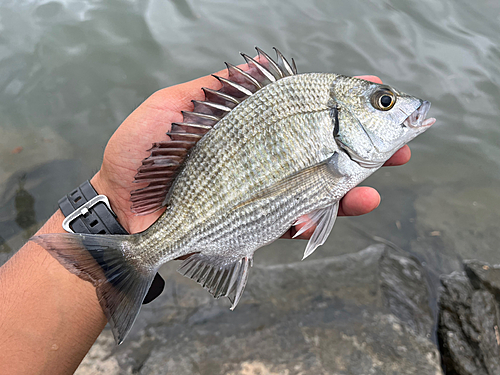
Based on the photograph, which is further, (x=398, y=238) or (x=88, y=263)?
(x=398, y=238)

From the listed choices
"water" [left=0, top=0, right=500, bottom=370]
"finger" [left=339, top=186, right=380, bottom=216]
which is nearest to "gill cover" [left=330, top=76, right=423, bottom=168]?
"finger" [left=339, top=186, right=380, bottom=216]

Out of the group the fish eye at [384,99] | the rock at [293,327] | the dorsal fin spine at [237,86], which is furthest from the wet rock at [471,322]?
the dorsal fin spine at [237,86]

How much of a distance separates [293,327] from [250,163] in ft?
5.40

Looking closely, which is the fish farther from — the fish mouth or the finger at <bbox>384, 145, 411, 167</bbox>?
the finger at <bbox>384, 145, 411, 167</bbox>

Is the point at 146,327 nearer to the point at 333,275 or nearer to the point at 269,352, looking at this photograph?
the point at 269,352

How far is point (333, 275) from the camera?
3.42 m

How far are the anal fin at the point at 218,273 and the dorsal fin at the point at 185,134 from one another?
45 centimetres

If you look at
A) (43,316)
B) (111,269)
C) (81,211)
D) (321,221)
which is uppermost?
(81,211)

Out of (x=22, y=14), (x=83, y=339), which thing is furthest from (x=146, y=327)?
(x=22, y=14)

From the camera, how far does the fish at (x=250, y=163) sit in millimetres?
2039

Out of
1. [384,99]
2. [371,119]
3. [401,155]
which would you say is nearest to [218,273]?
[371,119]

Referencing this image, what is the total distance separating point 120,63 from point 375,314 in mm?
5312

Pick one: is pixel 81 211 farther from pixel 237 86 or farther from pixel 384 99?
pixel 384 99

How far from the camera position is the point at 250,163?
80.3 inches
